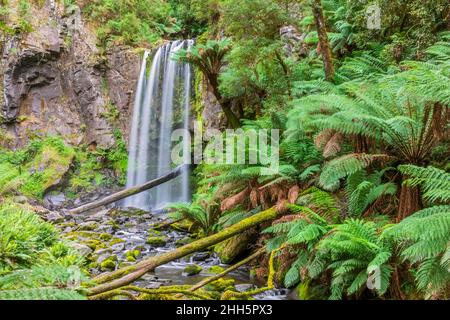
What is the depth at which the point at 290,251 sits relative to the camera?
452cm

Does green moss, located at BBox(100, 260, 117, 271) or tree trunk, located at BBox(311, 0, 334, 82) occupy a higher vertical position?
tree trunk, located at BBox(311, 0, 334, 82)

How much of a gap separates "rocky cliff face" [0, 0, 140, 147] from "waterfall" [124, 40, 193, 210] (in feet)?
2.62

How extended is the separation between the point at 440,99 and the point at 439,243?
4.69 ft

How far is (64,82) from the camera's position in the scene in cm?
1584

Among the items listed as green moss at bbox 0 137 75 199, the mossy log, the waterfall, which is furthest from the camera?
the waterfall

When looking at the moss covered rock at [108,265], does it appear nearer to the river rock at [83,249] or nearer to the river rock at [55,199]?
the river rock at [83,249]

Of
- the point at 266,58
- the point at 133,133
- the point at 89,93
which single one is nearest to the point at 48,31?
the point at 89,93

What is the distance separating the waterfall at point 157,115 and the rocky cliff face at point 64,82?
0.80 metres

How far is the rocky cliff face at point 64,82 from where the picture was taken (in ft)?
49.5

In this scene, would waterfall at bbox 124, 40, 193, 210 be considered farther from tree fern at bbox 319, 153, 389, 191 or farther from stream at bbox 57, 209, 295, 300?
tree fern at bbox 319, 153, 389, 191

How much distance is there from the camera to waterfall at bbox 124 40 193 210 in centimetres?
1431

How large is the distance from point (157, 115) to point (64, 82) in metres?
4.45

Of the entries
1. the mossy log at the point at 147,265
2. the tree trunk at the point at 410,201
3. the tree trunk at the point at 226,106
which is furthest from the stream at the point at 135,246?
the tree trunk at the point at 226,106

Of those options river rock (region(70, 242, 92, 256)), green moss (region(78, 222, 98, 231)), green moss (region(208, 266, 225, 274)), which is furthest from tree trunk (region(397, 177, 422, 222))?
green moss (region(78, 222, 98, 231))
